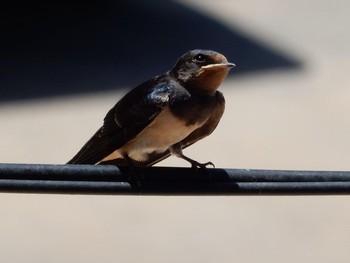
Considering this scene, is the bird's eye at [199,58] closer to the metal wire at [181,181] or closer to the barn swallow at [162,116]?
the barn swallow at [162,116]

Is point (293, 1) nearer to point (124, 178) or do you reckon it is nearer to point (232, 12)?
point (232, 12)

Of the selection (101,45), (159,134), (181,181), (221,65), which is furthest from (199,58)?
(101,45)

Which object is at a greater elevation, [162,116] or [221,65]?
[221,65]

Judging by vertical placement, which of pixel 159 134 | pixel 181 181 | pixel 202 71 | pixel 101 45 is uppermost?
pixel 202 71

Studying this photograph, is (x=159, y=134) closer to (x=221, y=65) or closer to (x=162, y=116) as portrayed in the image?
(x=162, y=116)

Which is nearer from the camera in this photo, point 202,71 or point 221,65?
point 221,65

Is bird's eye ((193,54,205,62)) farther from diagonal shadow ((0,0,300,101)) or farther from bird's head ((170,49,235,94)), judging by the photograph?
diagonal shadow ((0,0,300,101))

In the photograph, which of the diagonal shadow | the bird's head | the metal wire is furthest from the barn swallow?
the diagonal shadow
